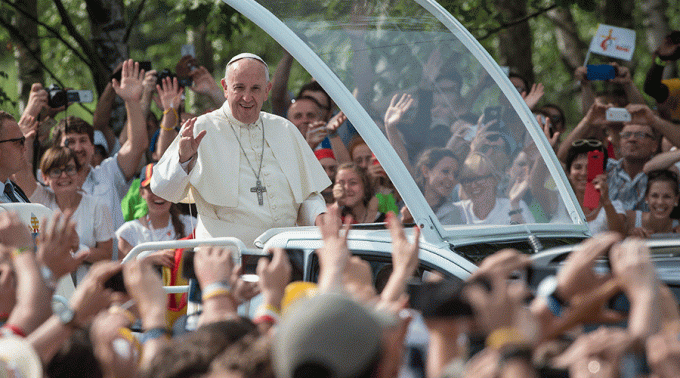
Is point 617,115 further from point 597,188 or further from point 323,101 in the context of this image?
point 323,101

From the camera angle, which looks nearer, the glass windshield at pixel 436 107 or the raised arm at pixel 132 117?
the glass windshield at pixel 436 107

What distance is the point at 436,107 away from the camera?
14.8ft

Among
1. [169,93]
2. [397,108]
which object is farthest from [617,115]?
[169,93]

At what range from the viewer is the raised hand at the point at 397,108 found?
423 cm

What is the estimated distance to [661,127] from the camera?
6.86 metres

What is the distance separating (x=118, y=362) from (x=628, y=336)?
130cm

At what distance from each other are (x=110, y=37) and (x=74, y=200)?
104 inches

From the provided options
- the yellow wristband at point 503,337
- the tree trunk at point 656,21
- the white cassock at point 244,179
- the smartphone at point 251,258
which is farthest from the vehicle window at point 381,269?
the tree trunk at point 656,21

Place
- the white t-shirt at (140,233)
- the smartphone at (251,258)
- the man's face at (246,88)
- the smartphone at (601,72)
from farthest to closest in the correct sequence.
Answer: the smartphone at (601,72) → the white t-shirt at (140,233) → the man's face at (246,88) → the smartphone at (251,258)

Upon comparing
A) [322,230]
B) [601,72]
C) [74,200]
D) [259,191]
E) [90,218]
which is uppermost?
[601,72]

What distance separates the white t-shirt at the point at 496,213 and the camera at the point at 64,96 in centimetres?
384

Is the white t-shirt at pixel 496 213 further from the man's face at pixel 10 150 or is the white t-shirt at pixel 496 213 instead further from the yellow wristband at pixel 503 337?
the man's face at pixel 10 150

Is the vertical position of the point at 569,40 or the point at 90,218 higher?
the point at 569,40

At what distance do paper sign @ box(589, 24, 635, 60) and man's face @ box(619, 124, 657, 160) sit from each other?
2.76 ft
